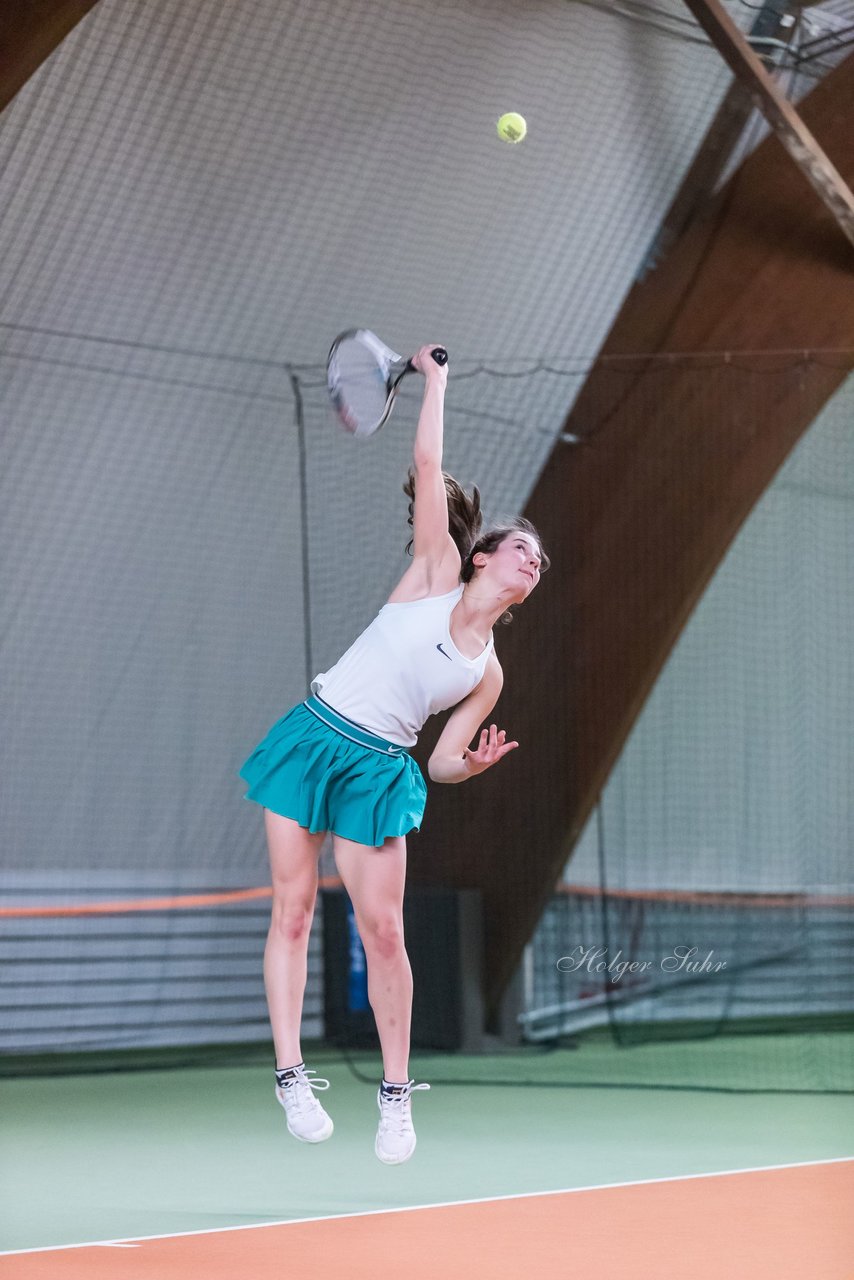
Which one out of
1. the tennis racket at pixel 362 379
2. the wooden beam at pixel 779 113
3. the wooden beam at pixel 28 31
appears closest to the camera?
the tennis racket at pixel 362 379

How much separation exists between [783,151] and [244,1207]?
5480 millimetres

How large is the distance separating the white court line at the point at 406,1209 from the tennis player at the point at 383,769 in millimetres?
1028

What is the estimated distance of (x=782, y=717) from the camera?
9227mm

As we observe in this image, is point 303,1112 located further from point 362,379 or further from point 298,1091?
point 362,379

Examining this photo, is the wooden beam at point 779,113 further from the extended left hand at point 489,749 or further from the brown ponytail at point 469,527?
the extended left hand at point 489,749

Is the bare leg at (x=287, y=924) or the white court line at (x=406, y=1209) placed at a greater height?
the bare leg at (x=287, y=924)

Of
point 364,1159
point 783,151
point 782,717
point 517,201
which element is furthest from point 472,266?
point 364,1159

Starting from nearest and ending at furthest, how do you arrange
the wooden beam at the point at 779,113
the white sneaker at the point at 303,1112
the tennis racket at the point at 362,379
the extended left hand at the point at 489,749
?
the extended left hand at the point at 489,749 → the white sneaker at the point at 303,1112 → the tennis racket at the point at 362,379 → the wooden beam at the point at 779,113

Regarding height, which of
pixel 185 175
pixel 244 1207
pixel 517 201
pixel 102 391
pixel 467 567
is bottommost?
pixel 244 1207

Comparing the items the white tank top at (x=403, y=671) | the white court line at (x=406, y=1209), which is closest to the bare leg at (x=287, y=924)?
the white tank top at (x=403, y=671)

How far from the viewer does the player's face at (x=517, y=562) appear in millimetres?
3420

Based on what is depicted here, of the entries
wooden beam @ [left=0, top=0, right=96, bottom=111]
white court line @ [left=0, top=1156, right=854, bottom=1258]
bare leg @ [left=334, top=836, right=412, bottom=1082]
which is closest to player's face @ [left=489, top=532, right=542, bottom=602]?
bare leg @ [left=334, top=836, right=412, bottom=1082]

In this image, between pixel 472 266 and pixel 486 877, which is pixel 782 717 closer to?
pixel 486 877

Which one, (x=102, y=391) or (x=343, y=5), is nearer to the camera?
(x=343, y=5)
